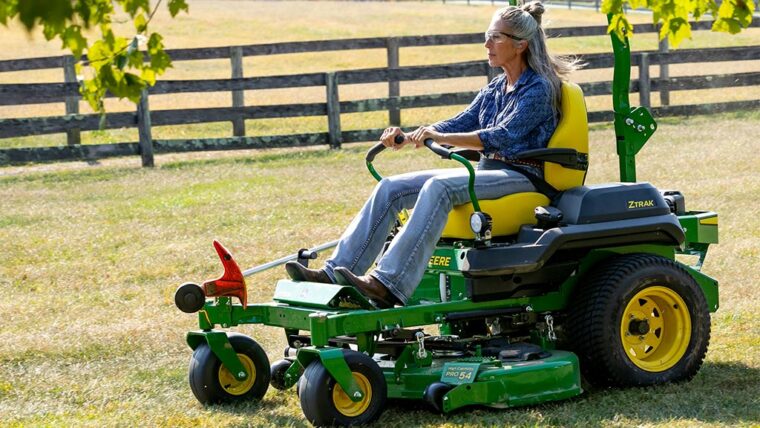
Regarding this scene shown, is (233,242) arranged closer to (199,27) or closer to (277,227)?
(277,227)

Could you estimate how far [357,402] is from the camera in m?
5.22

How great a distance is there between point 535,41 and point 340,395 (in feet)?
6.00

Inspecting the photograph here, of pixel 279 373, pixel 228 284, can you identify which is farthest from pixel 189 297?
pixel 279 373

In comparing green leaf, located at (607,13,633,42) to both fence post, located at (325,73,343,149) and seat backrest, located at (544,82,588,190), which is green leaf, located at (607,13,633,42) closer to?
seat backrest, located at (544,82,588,190)

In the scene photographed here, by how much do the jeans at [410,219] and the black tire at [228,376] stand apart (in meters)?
0.48

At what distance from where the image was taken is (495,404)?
5.36m

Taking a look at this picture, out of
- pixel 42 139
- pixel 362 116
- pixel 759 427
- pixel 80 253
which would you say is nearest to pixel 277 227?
pixel 80 253

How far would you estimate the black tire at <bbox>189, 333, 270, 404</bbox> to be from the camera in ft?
18.7

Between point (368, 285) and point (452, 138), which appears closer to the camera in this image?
point (368, 285)

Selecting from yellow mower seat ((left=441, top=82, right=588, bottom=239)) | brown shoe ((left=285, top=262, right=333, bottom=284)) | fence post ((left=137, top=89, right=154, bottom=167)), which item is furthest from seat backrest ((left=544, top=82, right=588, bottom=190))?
fence post ((left=137, top=89, right=154, bottom=167))

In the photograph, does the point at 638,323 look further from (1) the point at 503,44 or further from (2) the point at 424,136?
(1) the point at 503,44

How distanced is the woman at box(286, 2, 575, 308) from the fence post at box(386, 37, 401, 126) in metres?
11.4

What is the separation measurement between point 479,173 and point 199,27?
36578 mm

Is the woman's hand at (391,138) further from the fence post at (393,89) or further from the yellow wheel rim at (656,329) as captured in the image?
the fence post at (393,89)
